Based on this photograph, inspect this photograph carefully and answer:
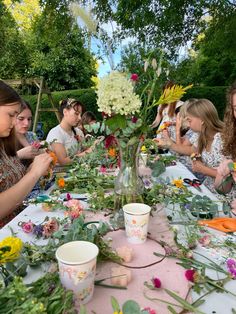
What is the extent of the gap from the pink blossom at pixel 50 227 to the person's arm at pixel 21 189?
36 cm

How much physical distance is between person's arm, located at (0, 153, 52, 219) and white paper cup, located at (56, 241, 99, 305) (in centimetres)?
73

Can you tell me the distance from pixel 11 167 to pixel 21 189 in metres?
0.32

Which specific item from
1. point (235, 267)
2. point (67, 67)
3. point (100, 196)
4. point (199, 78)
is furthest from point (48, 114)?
point (235, 267)

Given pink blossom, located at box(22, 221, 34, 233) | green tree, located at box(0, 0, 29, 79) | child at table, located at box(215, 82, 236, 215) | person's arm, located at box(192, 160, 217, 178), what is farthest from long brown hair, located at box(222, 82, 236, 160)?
green tree, located at box(0, 0, 29, 79)

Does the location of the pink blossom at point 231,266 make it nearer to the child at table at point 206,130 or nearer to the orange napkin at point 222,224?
the orange napkin at point 222,224

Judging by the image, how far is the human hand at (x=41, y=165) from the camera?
5.10 ft

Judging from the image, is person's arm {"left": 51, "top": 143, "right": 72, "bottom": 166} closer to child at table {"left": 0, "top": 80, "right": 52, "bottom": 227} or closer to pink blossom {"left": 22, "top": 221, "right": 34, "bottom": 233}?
child at table {"left": 0, "top": 80, "right": 52, "bottom": 227}

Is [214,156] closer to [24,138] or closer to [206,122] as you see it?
[206,122]

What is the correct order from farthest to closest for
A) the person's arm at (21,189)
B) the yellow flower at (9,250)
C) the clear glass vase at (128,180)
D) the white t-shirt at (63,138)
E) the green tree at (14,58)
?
1. the green tree at (14,58)
2. the white t-shirt at (63,138)
3. the person's arm at (21,189)
4. the clear glass vase at (128,180)
5. the yellow flower at (9,250)

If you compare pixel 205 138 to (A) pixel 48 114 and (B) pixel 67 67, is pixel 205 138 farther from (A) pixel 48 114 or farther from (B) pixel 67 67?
(B) pixel 67 67

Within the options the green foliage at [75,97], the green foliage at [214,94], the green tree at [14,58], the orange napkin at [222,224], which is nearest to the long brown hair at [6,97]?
the orange napkin at [222,224]

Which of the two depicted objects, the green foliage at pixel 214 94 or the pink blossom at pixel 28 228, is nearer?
the pink blossom at pixel 28 228

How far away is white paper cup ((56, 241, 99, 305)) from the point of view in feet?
2.34

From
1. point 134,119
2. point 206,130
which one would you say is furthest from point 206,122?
point 134,119
